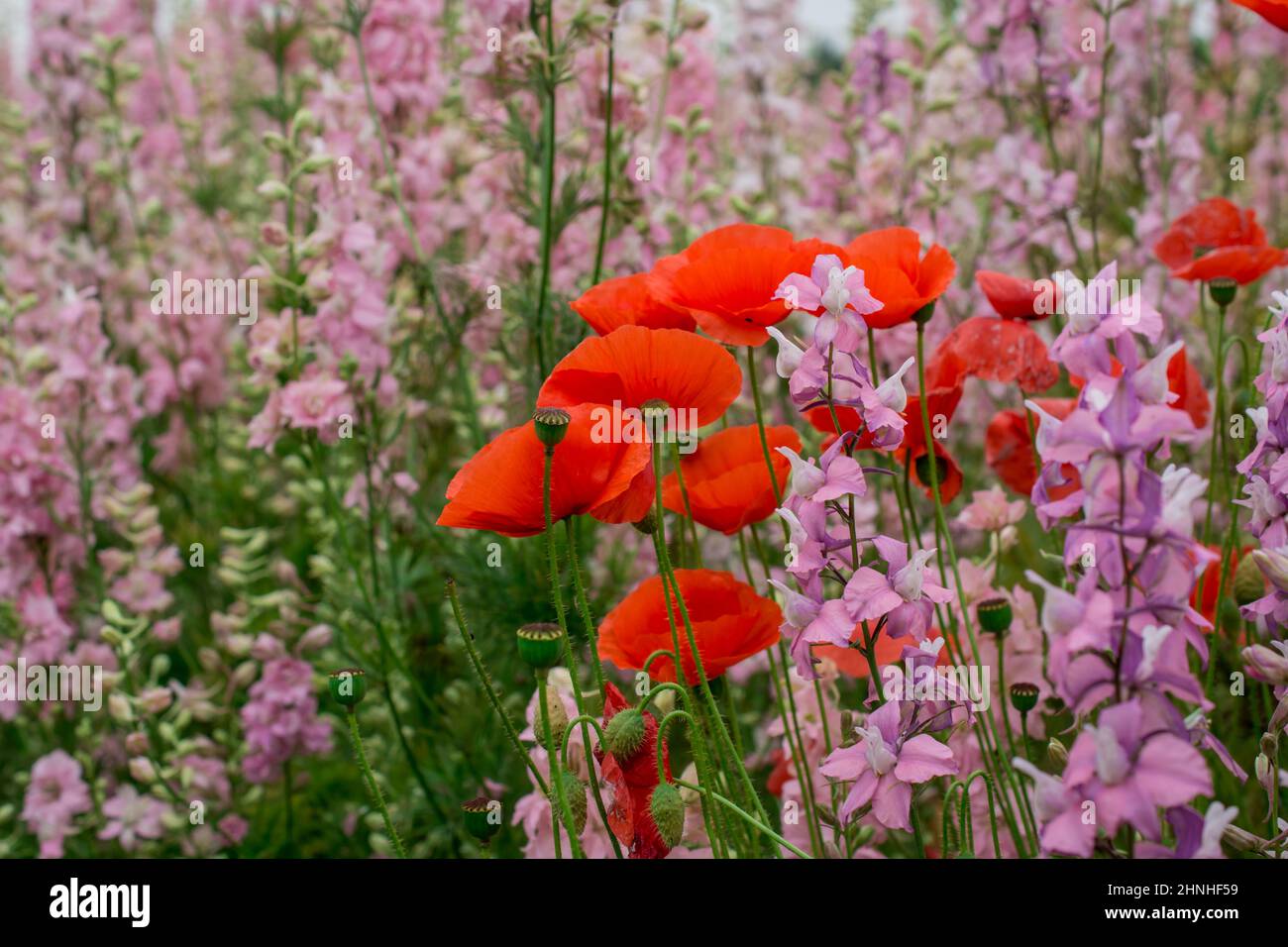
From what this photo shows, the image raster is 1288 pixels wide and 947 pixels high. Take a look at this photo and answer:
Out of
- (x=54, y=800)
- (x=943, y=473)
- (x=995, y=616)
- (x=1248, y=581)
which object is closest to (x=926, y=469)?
(x=943, y=473)

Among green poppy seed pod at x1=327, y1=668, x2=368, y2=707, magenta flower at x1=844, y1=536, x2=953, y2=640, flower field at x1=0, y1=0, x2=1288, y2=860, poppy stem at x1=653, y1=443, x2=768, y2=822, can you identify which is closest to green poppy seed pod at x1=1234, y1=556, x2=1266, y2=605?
flower field at x1=0, y1=0, x2=1288, y2=860

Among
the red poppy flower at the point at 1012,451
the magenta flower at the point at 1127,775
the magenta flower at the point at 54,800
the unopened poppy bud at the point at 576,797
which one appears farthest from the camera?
the magenta flower at the point at 54,800


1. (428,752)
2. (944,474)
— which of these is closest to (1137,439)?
(944,474)

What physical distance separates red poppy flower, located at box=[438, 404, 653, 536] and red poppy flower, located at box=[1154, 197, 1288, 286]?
26.6 inches

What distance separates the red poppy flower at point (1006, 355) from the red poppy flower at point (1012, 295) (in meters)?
0.01

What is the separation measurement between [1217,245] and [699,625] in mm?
783

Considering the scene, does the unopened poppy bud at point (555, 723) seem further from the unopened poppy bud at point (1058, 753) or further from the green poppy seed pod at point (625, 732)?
the unopened poppy bud at point (1058, 753)

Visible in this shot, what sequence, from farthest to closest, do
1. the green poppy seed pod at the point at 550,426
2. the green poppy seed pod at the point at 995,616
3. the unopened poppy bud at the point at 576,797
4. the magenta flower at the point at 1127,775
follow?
the green poppy seed pod at the point at 995,616, the unopened poppy bud at the point at 576,797, the green poppy seed pod at the point at 550,426, the magenta flower at the point at 1127,775

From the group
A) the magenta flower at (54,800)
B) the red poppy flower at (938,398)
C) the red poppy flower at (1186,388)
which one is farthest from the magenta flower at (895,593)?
the magenta flower at (54,800)

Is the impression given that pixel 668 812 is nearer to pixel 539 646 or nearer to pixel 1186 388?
pixel 539 646

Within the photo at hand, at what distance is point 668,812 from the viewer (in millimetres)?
779

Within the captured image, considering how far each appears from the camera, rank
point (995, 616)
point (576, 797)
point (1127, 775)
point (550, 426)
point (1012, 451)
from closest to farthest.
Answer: point (1127, 775) → point (550, 426) → point (576, 797) → point (995, 616) → point (1012, 451)

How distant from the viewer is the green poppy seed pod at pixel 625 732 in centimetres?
75

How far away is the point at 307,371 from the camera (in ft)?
5.37
